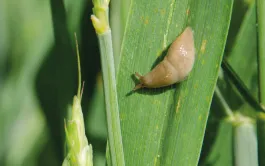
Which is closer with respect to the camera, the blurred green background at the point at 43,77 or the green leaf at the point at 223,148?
the blurred green background at the point at 43,77

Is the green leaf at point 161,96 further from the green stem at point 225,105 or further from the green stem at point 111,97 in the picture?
the green stem at point 225,105

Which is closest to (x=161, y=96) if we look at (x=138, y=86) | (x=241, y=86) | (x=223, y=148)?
(x=138, y=86)

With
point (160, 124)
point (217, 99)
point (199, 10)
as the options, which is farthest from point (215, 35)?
point (217, 99)

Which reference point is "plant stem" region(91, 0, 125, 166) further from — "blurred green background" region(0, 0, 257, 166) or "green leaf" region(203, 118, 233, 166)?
"green leaf" region(203, 118, 233, 166)

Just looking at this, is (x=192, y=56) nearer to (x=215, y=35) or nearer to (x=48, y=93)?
(x=215, y=35)

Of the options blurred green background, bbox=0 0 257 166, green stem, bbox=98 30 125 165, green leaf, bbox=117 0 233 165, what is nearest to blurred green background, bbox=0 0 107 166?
blurred green background, bbox=0 0 257 166

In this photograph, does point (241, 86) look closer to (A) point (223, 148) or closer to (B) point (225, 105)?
(B) point (225, 105)

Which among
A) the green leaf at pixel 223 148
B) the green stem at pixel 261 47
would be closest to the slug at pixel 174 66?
the green stem at pixel 261 47
